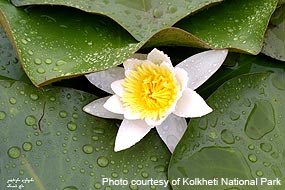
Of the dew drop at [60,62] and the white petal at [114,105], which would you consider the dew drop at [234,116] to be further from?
the dew drop at [60,62]

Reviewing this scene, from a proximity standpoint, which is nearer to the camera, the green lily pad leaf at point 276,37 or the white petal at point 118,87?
the white petal at point 118,87

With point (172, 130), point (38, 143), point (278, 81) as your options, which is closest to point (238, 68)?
point (278, 81)

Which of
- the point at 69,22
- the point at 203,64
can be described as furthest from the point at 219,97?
the point at 69,22

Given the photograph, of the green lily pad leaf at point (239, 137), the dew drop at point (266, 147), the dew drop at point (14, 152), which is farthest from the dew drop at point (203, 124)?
the dew drop at point (14, 152)

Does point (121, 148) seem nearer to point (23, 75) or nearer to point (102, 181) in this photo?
point (102, 181)

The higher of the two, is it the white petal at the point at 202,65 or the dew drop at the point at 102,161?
the white petal at the point at 202,65
